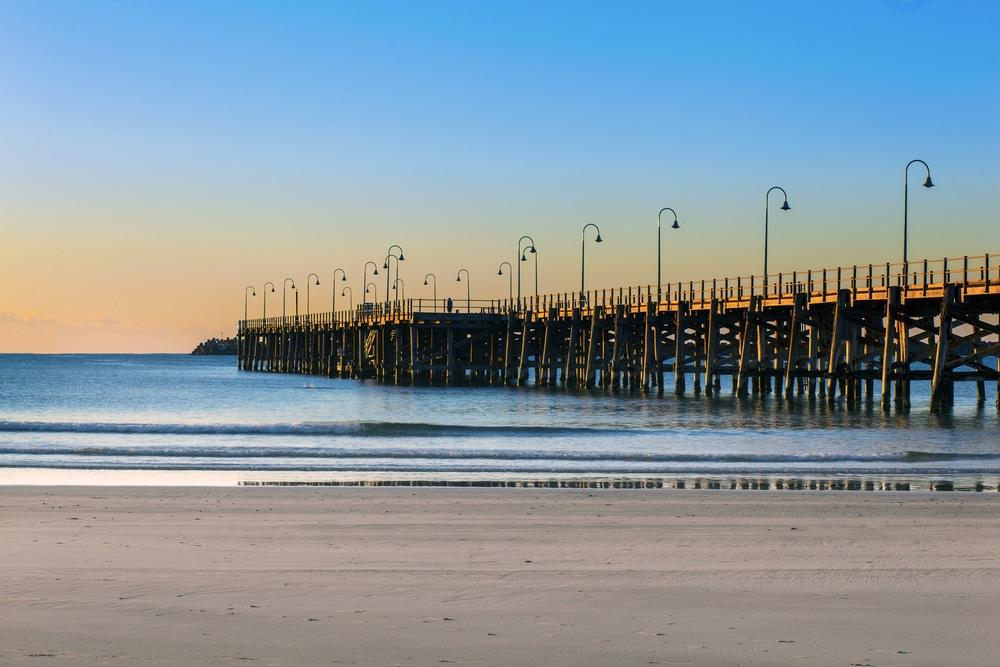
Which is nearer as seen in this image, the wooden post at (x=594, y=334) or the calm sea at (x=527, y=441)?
the calm sea at (x=527, y=441)

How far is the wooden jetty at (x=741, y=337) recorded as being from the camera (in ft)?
126

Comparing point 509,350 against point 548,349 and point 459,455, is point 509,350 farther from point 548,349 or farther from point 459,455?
point 459,455

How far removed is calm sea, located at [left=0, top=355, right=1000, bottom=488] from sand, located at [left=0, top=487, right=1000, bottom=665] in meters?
5.05

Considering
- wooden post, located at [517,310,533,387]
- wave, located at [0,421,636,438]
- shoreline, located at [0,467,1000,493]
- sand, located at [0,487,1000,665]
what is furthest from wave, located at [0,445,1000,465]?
wooden post, located at [517,310,533,387]

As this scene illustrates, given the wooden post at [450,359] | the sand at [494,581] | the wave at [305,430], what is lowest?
the wave at [305,430]

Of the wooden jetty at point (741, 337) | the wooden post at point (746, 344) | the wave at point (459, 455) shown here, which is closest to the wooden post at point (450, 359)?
the wooden jetty at point (741, 337)

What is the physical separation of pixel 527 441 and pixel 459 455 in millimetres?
5348

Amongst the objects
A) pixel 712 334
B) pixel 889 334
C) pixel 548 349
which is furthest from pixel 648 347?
pixel 889 334

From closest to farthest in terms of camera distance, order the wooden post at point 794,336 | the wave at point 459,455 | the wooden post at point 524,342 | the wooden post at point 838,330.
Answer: the wave at point 459,455, the wooden post at point 838,330, the wooden post at point 794,336, the wooden post at point 524,342

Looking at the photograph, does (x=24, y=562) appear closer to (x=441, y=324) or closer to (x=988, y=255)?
(x=988, y=255)

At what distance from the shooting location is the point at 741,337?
51875 millimetres

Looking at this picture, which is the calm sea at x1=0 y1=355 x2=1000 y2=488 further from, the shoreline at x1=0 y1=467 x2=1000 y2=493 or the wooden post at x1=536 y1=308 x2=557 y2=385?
the wooden post at x1=536 y1=308 x2=557 y2=385

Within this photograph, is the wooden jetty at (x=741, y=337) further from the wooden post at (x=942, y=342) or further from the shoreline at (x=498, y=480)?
the shoreline at (x=498, y=480)

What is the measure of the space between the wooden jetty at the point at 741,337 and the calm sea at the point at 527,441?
191 cm
